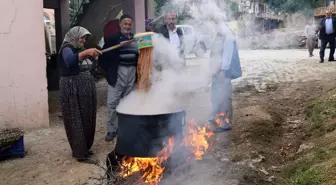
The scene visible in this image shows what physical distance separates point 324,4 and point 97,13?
19.9 metres

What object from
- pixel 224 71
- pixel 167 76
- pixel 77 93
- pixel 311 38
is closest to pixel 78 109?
pixel 77 93

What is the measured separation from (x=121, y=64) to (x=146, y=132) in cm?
216

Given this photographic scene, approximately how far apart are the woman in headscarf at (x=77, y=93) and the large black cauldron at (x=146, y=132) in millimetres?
1334

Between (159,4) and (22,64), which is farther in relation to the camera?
(159,4)

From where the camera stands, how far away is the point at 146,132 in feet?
12.7

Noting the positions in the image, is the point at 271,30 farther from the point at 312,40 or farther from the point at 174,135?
the point at 174,135

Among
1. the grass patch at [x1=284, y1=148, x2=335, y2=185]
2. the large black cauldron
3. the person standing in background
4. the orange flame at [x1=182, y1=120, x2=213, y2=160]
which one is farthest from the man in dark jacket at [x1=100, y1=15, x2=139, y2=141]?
the person standing in background

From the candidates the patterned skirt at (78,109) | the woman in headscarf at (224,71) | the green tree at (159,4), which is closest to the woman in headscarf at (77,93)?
the patterned skirt at (78,109)

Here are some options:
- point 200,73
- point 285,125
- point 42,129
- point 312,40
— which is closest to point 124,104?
point 42,129

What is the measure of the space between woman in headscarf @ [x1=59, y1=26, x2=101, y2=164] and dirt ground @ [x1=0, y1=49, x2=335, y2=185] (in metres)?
0.37

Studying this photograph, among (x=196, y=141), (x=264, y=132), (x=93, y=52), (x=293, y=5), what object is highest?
A: (x=293, y=5)

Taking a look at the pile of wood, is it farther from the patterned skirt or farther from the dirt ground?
the patterned skirt

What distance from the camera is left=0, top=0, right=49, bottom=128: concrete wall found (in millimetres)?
6629

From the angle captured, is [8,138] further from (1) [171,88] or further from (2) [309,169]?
(2) [309,169]
